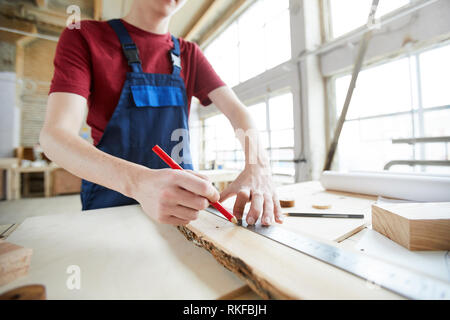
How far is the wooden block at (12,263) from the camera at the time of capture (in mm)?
358

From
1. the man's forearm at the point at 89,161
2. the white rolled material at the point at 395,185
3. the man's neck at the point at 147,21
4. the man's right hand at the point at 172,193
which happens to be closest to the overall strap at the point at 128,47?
the man's neck at the point at 147,21

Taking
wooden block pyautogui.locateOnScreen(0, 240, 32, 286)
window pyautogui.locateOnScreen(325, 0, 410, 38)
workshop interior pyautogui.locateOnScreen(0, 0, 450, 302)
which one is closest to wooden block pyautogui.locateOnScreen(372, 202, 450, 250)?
workshop interior pyautogui.locateOnScreen(0, 0, 450, 302)

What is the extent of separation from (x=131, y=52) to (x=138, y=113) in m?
0.27

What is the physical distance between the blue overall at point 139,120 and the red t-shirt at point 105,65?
5cm

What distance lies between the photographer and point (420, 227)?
18.1 inches

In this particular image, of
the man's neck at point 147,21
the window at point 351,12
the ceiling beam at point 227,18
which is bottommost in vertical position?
the man's neck at point 147,21

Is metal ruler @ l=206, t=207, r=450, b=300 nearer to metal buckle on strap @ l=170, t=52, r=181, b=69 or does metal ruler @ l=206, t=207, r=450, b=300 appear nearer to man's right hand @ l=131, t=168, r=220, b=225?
man's right hand @ l=131, t=168, r=220, b=225

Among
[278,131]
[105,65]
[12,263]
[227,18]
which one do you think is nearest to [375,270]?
[12,263]

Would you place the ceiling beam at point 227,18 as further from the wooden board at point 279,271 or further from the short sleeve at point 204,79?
the wooden board at point 279,271

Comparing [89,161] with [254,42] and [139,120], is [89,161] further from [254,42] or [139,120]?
[254,42]

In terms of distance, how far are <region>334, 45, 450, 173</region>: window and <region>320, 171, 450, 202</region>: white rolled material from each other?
1501 mm

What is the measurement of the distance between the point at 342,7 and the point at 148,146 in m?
3.36

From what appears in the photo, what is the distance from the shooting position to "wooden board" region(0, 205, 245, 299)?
1.11ft
